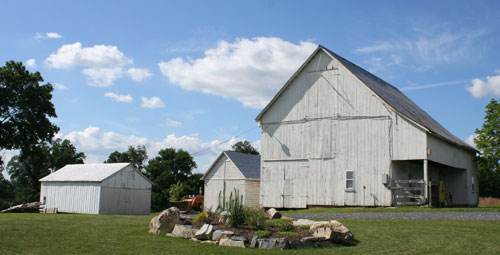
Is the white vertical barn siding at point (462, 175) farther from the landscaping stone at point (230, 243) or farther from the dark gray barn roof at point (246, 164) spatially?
the landscaping stone at point (230, 243)

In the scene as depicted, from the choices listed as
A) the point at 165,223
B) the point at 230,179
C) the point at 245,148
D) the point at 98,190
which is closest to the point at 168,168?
the point at 245,148

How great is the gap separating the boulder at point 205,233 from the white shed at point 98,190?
102 feet

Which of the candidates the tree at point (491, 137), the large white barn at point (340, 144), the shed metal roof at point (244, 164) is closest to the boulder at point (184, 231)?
the large white barn at point (340, 144)

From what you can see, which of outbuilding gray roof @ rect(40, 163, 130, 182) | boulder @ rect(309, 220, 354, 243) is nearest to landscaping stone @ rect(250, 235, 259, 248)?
boulder @ rect(309, 220, 354, 243)

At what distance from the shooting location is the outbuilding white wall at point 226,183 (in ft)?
134

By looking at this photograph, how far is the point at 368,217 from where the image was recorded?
18859 millimetres

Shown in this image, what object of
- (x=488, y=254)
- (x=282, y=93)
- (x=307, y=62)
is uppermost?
(x=307, y=62)

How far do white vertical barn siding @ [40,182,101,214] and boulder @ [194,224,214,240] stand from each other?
102 ft

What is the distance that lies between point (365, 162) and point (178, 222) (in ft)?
47.9

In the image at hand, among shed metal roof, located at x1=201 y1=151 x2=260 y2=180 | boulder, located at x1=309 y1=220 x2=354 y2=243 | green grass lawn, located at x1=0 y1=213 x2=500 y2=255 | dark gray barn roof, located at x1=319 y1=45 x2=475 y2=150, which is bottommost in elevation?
green grass lawn, located at x1=0 y1=213 x2=500 y2=255

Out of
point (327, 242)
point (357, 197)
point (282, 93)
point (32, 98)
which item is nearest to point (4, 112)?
point (32, 98)

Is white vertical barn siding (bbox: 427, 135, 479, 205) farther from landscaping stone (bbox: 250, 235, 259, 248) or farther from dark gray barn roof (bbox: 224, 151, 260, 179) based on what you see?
landscaping stone (bbox: 250, 235, 259, 248)

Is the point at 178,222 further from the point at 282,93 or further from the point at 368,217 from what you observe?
the point at 282,93

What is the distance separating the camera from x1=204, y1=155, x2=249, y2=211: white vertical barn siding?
40719mm
